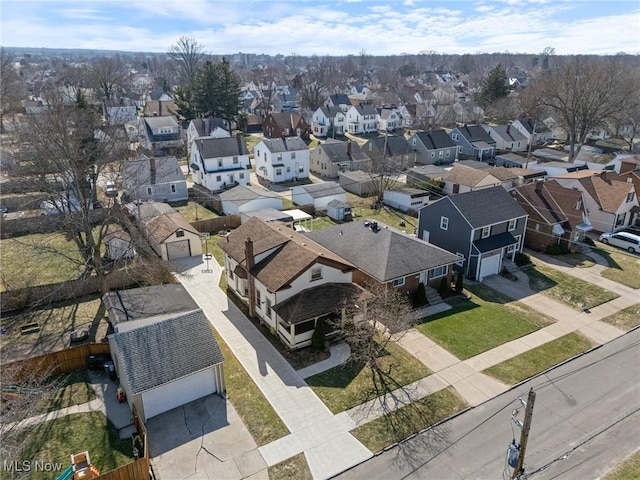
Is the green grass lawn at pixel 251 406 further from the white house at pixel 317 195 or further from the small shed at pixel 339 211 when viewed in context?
the white house at pixel 317 195

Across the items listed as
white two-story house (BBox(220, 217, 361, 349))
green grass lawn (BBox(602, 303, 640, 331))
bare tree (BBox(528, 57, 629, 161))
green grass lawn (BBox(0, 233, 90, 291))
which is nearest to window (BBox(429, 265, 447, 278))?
white two-story house (BBox(220, 217, 361, 349))

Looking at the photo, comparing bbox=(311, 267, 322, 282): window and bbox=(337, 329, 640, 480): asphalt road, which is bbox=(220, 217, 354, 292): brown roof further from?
bbox=(337, 329, 640, 480): asphalt road

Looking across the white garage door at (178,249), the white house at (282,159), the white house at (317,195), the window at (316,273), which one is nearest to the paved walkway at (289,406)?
the window at (316,273)

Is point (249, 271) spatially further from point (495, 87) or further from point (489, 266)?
point (495, 87)

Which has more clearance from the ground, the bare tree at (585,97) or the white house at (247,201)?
the bare tree at (585,97)

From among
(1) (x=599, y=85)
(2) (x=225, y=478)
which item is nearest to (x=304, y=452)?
(2) (x=225, y=478)

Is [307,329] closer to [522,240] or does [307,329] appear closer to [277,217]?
[277,217]

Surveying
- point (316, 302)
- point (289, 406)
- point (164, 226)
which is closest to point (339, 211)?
point (164, 226)
